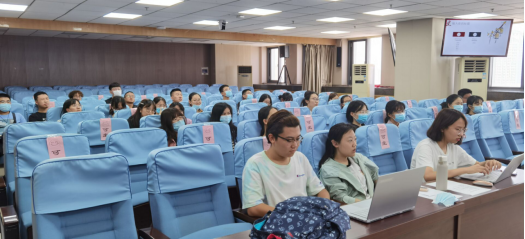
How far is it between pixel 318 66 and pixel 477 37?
7.11 metres

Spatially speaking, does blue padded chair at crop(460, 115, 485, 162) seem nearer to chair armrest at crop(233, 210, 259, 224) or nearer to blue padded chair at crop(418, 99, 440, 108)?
chair armrest at crop(233, 210, 259, 224)

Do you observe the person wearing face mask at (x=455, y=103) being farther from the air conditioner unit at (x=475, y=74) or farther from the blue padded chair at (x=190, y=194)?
the blue padded chair at (x=190, y=194)

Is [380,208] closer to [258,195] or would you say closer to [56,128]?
[258,195]

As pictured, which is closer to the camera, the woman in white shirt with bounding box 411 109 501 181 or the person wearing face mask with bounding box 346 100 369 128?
the woman in white shirt with bounding box 411 109 501 181

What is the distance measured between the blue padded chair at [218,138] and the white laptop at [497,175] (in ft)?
6.10

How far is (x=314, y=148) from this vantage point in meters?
2.89

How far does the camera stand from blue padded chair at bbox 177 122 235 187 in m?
3.51

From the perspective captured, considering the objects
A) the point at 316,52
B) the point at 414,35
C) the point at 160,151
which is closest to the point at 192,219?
the point at 160,151

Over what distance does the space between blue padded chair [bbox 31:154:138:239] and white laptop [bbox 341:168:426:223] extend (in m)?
1.21

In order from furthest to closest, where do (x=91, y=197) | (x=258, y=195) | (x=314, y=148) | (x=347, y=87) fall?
(x=347, y=87)
(x=314, y=148)
(x=258, y=195)
(x=91, y=197)

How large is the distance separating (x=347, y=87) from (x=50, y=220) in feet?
43.4

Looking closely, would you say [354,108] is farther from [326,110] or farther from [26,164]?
[26,164]

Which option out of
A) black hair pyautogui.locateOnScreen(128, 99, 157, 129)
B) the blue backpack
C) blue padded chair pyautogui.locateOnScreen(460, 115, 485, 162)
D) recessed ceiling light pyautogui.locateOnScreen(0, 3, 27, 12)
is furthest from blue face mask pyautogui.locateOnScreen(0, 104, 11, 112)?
blue padded chair pyautogui.locateOnScreen(460, 115, 485, 162)

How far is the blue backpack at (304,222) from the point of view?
161cm
